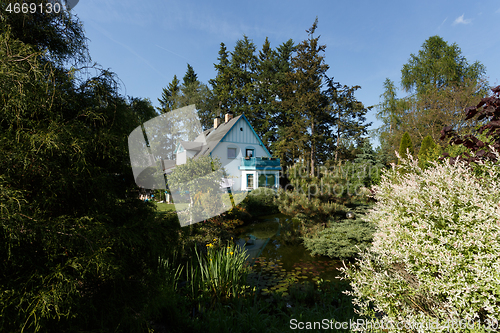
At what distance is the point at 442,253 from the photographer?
2.02 m

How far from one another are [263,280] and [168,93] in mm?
34557

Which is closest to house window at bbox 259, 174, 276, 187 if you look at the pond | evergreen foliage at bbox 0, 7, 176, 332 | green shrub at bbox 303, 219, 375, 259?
the pond

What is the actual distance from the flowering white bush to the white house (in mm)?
16648

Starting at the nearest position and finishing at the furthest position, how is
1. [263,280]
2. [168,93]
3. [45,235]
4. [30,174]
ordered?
[45,235], [30,174], [263,280], [168,93]

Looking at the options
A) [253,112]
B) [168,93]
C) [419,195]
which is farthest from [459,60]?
[168,93]

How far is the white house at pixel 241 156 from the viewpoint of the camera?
20016 millimetres

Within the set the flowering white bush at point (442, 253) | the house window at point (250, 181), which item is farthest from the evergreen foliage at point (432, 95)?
the flowering white bush at point (442, 253)

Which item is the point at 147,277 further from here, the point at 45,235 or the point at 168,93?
the point at 168,93

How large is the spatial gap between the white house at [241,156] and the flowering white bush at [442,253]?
16648 mm

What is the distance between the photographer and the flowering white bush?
6.18ft

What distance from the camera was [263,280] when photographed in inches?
199

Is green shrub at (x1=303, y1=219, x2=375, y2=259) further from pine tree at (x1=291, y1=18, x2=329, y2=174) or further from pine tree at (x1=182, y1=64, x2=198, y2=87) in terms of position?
pine tree at (x1=182, y1=64, x2=198, y2=87)

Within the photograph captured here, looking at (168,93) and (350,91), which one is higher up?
(168,93)

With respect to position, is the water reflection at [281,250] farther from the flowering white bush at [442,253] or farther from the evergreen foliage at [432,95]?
the evergreen foliage at [432,95]
